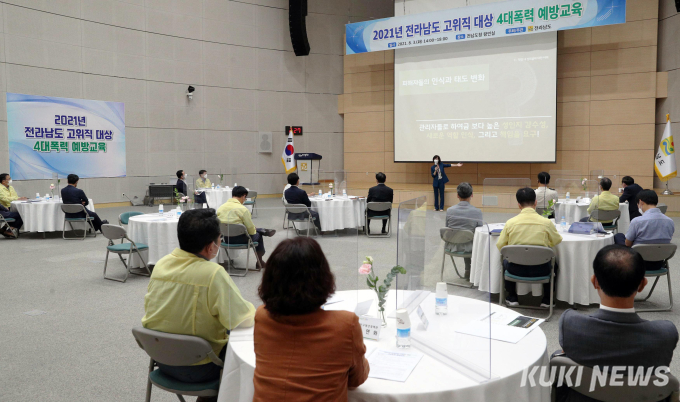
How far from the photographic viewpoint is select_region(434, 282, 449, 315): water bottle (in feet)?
7.24

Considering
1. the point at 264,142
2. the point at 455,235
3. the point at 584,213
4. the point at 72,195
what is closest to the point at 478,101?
the point at 584,213

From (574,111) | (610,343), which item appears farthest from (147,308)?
(574,111)

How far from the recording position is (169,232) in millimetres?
6262

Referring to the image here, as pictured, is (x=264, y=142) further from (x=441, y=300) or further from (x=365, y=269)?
(x=441, y=300)

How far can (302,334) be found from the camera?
1.55m

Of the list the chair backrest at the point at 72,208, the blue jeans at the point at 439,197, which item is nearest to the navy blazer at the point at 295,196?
the chair backrest at the point at 72,208

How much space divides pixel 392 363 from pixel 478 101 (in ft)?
40.5

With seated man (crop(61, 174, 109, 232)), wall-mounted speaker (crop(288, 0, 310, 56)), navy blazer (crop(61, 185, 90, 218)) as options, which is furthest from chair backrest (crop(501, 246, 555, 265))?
wall-mounted speaker (crop(288, 0, 310, 56))

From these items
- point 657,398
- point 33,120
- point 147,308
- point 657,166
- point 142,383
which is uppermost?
point 33,120

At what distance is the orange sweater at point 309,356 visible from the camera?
154cm

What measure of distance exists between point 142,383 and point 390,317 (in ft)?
6.19

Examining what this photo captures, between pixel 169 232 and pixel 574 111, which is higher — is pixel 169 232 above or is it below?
below

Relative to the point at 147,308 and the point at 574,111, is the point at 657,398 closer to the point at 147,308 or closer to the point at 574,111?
the point at 147,308

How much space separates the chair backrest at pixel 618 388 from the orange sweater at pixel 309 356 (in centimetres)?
92
